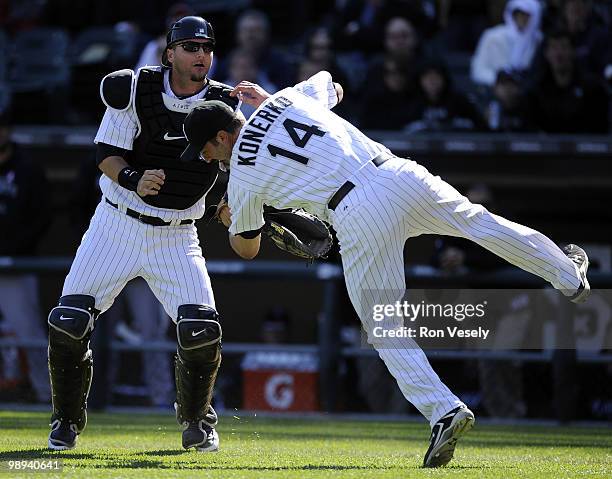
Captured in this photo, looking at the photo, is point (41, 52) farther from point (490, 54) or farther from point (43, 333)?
point (490, 54)

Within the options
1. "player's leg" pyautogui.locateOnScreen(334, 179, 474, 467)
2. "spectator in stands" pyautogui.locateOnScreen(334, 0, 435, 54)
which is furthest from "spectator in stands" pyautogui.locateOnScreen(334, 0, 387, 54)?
"player's leg" pyautogui.locateOnScreen(334, 179, 474, 467)

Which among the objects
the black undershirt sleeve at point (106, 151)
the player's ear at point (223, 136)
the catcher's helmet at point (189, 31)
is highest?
the catcher's helmet at point (189, 31)

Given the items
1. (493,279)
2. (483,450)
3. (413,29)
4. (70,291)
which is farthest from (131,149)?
(413,29)

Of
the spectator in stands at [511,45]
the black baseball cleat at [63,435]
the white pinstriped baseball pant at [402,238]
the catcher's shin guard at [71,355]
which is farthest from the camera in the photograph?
the spectator in stands at [511,45]

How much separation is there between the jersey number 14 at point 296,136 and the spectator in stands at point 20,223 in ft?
15.9

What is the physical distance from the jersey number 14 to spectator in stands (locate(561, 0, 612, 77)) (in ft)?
17.5

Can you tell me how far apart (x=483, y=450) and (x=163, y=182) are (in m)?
2.21

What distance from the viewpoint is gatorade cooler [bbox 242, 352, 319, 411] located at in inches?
366

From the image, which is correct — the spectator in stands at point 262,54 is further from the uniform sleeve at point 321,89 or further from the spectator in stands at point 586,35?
the uniform sleeve at point 321,89

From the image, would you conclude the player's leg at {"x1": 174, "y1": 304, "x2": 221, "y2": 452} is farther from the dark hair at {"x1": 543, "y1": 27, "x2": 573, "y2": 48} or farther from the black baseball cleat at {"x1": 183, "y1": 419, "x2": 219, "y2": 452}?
the dark hair at {"x1": 543, "y1": 27, "x2": 573, "y2": 48}

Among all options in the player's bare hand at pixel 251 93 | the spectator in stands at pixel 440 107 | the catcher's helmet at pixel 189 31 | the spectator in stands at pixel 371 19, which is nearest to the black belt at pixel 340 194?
the player's bare hand at pixel 251 93

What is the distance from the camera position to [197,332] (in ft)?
19.2

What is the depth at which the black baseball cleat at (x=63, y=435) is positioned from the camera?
5926 millimetres

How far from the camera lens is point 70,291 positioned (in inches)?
234
